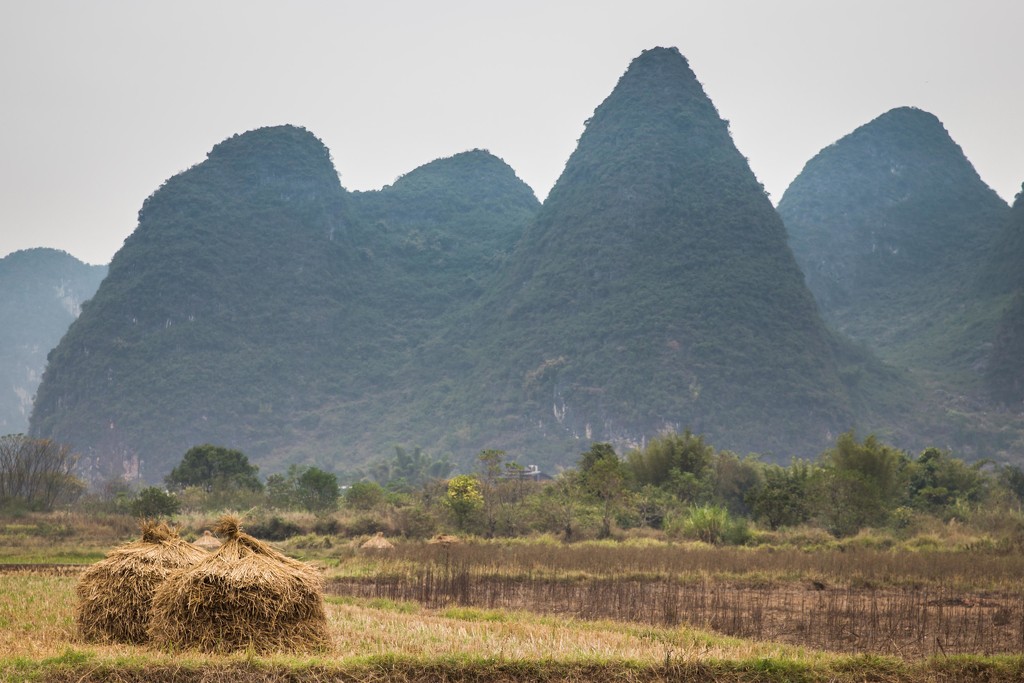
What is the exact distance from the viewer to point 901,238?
13938 centimetres

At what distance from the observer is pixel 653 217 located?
118188 mm

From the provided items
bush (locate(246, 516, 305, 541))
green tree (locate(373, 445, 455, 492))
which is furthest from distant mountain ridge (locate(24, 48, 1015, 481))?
bush (locate(246, 516, 305, 541))

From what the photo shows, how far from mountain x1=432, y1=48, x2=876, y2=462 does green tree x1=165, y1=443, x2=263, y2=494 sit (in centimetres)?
5165

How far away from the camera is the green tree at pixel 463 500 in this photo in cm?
2725

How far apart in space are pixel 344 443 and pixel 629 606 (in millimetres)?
95337

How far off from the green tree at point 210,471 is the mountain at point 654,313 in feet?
169

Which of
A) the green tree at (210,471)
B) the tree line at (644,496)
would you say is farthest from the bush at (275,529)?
the green tree at (210,471)

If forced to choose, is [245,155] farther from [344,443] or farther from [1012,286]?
[1012,286]

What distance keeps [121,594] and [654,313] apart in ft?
322

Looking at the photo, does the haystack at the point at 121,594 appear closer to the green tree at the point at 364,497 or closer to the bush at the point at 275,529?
the bush at the point at 275,529

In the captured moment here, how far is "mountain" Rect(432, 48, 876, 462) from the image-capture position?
95688 millimetres

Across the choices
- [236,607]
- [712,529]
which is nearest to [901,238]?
[712,529]

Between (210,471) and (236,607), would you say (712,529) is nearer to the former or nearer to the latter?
(236,607)

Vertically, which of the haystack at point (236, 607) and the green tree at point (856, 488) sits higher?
the green tree at point (856, 488)
